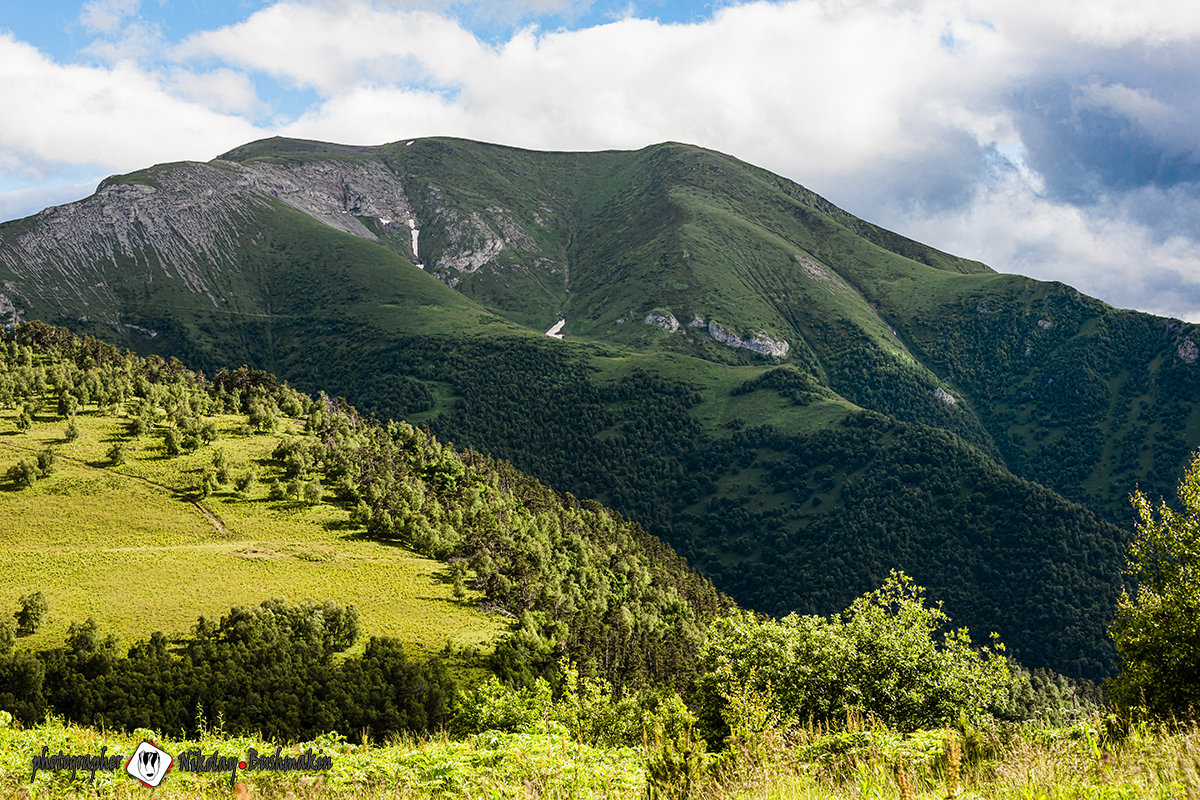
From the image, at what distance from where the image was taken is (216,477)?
435ft

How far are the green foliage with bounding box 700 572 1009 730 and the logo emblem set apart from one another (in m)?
30.7

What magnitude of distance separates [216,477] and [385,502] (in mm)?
30802

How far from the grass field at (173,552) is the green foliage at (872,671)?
66225mm

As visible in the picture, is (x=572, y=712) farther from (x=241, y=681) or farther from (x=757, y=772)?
(x=241, y=681)

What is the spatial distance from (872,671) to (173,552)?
107 metres

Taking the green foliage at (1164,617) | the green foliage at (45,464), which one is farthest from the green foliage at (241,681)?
the green foliage at (1164,617)

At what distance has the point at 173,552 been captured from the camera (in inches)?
4296

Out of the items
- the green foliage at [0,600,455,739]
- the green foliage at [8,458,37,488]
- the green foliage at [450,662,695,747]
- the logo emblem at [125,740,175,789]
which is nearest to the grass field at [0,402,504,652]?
the green foliage at [8,458,37,488]

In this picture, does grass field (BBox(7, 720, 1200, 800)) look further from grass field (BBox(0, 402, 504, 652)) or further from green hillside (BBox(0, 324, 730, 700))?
grass field (BBox(0, 402, 504, 652))

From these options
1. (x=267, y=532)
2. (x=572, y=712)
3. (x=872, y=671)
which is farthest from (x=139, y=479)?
(x=872, y=671)

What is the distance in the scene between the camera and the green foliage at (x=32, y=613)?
80812mm

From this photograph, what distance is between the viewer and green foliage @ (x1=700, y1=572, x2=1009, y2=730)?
3794cm

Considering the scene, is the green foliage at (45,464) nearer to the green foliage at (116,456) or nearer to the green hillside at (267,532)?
the green hillside at (267,532)

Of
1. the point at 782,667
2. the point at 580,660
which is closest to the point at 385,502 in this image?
the point at 580,660
